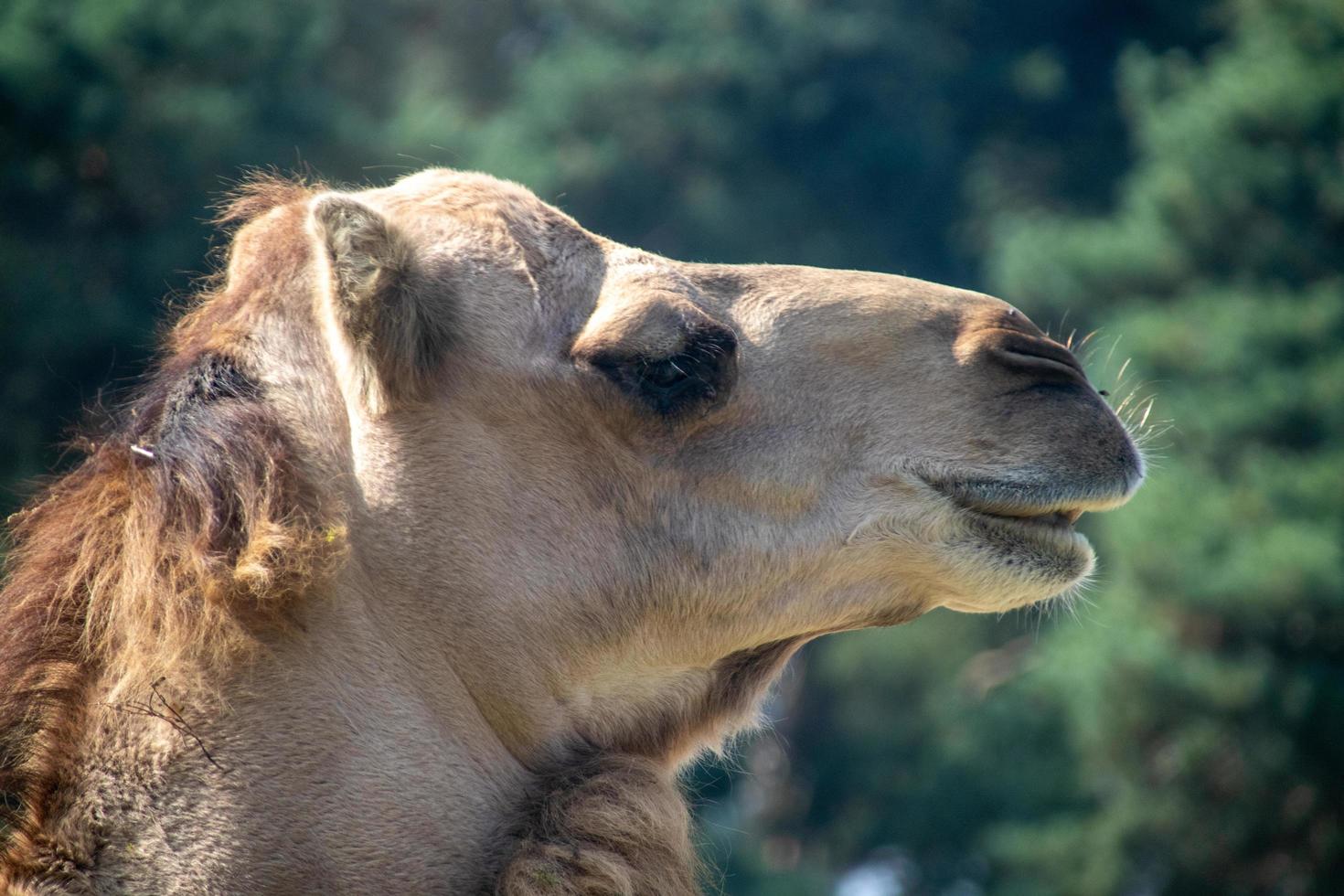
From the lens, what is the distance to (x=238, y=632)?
2637 mm

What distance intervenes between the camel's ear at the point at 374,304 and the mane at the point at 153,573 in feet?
0.76

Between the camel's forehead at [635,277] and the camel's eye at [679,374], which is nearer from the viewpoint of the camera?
the camel's eye at [679,374]

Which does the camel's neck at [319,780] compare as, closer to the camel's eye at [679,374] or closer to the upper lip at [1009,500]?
the camel's eye at [679,374]

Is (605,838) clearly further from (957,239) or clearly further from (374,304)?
(957,239)

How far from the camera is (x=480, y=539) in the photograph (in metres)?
2.83

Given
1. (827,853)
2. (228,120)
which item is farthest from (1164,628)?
(228,120)

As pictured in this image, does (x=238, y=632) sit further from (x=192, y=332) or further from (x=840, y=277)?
(x=840, y=277)

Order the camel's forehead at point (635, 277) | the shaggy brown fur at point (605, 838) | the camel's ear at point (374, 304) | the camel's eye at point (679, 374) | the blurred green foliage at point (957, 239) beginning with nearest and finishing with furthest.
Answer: the shaggy brown fur at point (605, 838) < the camel's ear at point (374, 304) < the camel's eye at point (679, 374) < the camel's forehead at point (635, 277) < the blurred green foliage at point (957, 239)

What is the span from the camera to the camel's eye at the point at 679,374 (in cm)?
293

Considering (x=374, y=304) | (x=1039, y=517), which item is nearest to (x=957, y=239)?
(x=1039, y=517)

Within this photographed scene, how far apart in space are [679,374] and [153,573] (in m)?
1.11

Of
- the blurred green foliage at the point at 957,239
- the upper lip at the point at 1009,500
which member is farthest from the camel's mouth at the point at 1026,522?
the blurred green foliage at the point at 957,239

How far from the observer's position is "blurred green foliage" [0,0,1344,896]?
10.7m

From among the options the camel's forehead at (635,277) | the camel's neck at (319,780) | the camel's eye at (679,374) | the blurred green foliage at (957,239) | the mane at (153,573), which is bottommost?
the blurred green foliage at (957,239)
